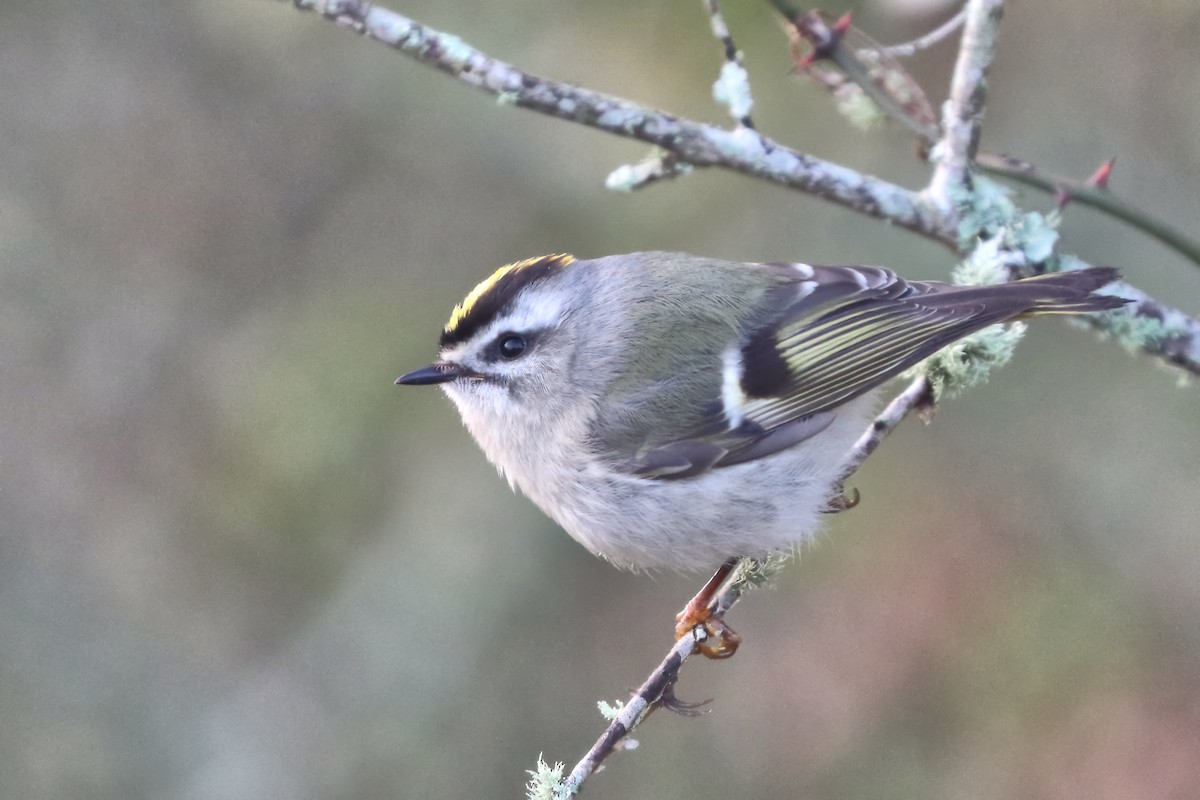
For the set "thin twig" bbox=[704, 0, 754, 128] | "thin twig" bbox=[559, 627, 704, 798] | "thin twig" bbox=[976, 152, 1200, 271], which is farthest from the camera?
"thin twig" bbox=[704, 0, 754, 128]

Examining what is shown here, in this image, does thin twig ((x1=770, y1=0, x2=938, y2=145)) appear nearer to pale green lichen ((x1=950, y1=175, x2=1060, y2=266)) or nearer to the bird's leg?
pale green lichen ((x1=950, y1=175, x2=1060, y2=266))

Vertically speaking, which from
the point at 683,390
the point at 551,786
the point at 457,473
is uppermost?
the point at 457,473

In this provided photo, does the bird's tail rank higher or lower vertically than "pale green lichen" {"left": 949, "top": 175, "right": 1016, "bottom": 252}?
lower

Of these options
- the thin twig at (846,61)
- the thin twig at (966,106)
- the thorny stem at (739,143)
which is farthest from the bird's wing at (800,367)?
the thin twig at (846,61)

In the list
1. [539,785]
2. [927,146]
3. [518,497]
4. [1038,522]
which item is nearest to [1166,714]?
[1038,522]

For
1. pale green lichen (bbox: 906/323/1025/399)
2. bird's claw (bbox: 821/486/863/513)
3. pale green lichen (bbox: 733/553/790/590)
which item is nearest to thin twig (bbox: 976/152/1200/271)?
pale green lichen (bbox: 906/323/1025/399)

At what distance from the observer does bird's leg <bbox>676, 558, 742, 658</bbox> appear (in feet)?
7.60

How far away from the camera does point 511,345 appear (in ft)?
7.80

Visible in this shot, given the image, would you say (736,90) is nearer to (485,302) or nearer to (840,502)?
(485,302)

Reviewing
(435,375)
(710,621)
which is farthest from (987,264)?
(435,375)

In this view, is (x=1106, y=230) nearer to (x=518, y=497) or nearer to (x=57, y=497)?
(x=518, y=497)

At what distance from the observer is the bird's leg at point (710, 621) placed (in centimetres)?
232

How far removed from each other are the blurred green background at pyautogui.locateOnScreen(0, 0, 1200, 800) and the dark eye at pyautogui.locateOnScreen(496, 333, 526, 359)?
1641mm

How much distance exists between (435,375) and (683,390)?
501mm
